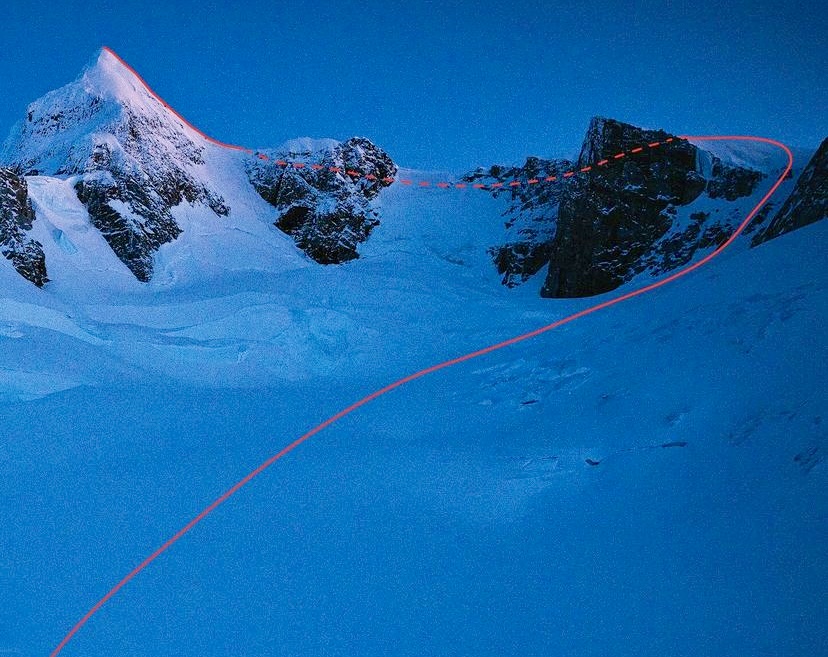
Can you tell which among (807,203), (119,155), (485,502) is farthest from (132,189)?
(807,203)

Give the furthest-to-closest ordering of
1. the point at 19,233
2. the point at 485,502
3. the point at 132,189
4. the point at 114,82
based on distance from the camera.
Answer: the point at 114,82, the point at 132,189, the point at 19,233, the point at 485,502

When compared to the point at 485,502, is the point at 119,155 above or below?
above

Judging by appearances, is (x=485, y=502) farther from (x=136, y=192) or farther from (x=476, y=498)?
(x=136, y=192)

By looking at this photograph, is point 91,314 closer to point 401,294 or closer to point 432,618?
point 401,294

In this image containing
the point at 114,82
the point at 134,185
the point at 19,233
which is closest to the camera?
the point at 19,233

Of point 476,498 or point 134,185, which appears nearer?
point 476,498

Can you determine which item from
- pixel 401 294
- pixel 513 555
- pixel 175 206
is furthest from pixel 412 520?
pixel 175 206

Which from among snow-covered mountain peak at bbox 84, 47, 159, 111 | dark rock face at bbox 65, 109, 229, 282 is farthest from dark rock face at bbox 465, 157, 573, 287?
snow-covered mountain peak at bbox 84, 47, 159, 111
